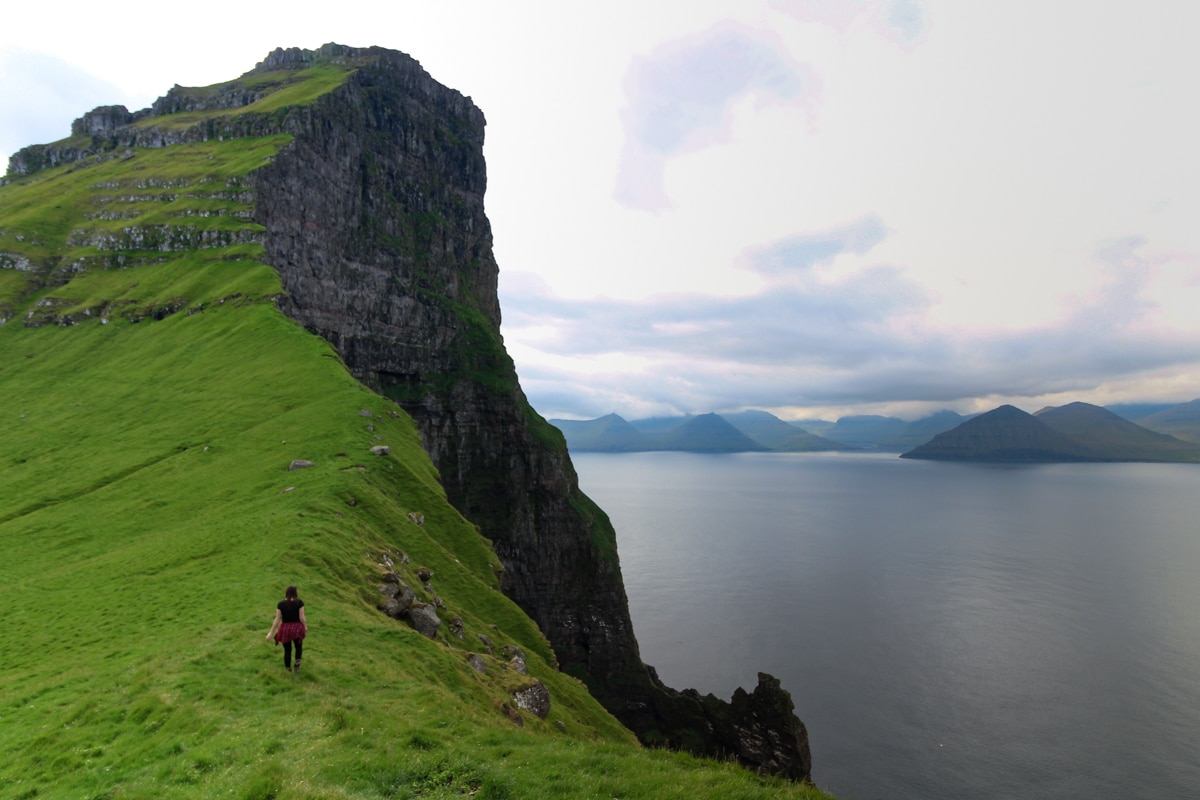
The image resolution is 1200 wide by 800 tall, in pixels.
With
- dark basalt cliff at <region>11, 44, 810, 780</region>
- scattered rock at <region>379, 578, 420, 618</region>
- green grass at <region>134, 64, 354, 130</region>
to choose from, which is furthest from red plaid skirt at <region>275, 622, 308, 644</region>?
green grass at <region>134, 64, 354, 130</region>

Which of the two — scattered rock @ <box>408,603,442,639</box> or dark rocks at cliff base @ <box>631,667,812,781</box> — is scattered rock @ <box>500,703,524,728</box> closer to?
scattered rock @ <box>408,603,442,639</box>

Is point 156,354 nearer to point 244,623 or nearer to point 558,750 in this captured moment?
point 244,623

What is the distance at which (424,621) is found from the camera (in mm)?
31094

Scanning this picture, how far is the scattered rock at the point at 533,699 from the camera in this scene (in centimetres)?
2925

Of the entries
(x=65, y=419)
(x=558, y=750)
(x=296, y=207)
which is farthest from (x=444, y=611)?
(x=296, y=207)

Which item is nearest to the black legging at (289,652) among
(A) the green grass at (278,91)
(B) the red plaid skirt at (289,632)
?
(B) the red plaid skirt at (289,632)

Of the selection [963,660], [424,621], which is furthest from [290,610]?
[963,660]

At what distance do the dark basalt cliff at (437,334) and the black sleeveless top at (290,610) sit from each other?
78.9 meters

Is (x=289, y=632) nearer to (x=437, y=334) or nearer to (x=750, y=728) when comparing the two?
(x=750, y=728)

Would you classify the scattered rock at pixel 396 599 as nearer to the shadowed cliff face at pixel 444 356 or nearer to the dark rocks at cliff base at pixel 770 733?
the dark rocks at cliff base at pixel 770 733

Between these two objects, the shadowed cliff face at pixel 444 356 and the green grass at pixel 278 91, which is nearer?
the shadowed cliff face at pixel 444 356

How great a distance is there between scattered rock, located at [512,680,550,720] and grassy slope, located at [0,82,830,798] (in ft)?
3.89

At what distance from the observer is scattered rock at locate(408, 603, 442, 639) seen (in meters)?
30.8

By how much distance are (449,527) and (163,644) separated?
92.2 feet
